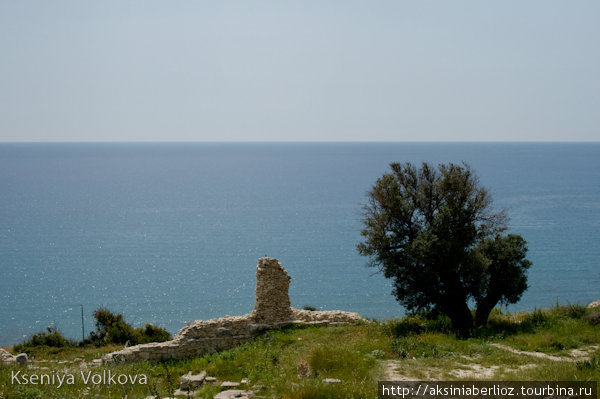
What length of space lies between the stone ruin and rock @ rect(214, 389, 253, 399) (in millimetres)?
6241

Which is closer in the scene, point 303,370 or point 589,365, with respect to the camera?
point 589,365

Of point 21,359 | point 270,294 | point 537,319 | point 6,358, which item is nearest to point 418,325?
point 537,319

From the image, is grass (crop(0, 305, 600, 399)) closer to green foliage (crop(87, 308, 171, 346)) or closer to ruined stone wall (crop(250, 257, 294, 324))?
ruined stone wall (crop(250, 257, 294, 324))

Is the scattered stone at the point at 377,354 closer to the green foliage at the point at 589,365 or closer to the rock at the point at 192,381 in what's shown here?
the rock at the point at 192,381

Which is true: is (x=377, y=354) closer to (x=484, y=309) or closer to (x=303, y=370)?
(x=303, y=370)

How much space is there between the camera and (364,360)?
15352 millimetres

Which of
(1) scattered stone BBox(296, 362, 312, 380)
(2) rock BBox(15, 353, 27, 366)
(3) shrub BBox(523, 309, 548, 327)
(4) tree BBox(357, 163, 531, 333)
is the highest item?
(4) tree BBox(357, 163, 531, 333)

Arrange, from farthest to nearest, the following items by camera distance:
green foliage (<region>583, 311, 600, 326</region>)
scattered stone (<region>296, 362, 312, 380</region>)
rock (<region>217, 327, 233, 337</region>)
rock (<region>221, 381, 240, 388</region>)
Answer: rock (<region>217, 327, 233, 337</region>) → green foliage (<region>583, 311, 600, 326</region>) → scattered stone (<region>296, 362, 312, 380</region>) → rock (<region>221, 381, 240, 388</region>)

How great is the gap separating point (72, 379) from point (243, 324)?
7.66m

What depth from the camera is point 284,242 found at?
63375 millimetres

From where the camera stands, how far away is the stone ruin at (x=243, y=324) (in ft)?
62.3

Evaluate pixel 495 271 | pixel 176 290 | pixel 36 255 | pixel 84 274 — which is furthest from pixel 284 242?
pixel 495 271

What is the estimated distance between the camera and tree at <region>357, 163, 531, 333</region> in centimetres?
2127

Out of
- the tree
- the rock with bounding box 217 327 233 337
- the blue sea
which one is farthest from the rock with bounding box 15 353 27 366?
the blue sea
